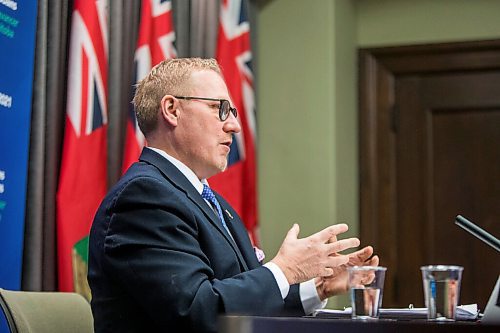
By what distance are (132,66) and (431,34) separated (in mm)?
1932

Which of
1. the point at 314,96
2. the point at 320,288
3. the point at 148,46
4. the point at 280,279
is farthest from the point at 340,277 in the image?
the point at 314,96

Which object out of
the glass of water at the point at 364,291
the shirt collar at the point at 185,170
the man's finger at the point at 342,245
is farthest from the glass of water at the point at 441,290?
the shirt collar at the point at 185,170

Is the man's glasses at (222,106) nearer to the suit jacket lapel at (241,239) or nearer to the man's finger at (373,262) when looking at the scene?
the suit jacket lapel at (241,239)

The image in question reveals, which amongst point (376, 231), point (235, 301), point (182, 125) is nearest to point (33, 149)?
point (182, 125)

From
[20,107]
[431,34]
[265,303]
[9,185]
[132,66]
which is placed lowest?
[265,303]

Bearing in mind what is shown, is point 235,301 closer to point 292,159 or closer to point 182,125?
point 182,125

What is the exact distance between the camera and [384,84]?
480cm

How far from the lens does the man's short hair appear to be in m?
2.32

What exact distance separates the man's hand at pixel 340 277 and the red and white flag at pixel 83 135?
102 centimetres

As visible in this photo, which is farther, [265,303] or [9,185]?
[9,185]

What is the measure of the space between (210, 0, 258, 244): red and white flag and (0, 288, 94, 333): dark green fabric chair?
5.33 ft

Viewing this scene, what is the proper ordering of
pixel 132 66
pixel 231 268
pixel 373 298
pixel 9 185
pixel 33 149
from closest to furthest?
1. pixel 373 298
2. pixel 231 268
3. pixel 9 185
4. pixel 33 149
5. pixel 132 66

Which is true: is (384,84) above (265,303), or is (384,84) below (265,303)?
above

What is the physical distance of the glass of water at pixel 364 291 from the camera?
1.46 m
